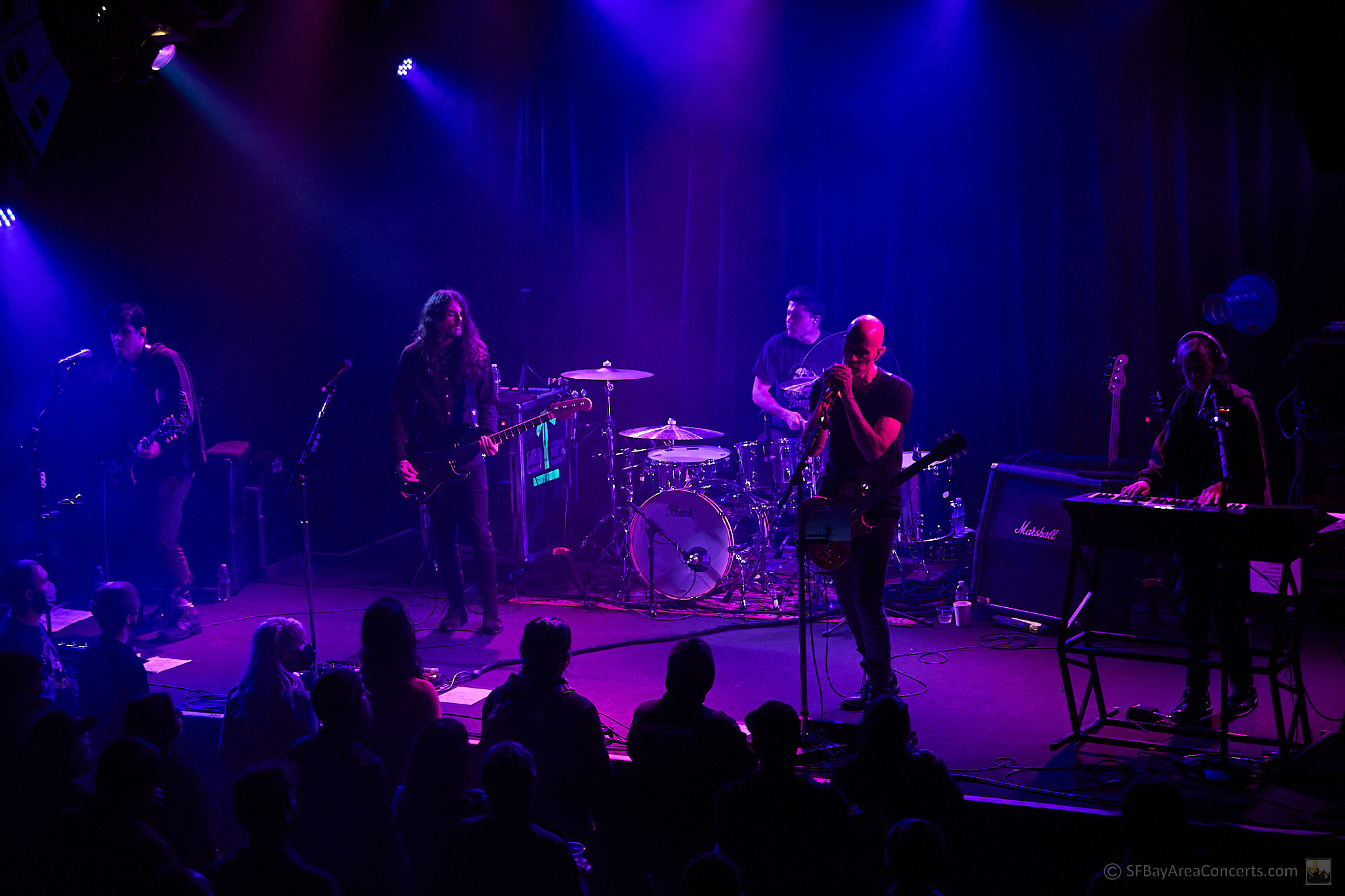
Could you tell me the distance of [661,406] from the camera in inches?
425

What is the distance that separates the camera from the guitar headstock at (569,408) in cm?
819

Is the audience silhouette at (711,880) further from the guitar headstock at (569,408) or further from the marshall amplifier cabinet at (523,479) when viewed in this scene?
the marshall amplifier cabinet at (523,479)

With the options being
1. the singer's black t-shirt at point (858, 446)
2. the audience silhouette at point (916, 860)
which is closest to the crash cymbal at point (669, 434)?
the singer's black t-shirt at point (858, 446)

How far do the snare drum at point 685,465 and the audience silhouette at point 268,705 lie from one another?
4078 millimetres

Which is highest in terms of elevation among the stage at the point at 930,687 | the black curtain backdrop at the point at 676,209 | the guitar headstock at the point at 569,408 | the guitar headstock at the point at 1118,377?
the black curtain backdrop at the point at 676,209

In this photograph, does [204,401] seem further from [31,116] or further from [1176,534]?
[1176,534]

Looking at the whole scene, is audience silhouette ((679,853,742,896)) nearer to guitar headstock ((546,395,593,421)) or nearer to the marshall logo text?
the marshall logo text

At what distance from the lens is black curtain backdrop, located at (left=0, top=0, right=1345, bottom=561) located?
8648 millimetres

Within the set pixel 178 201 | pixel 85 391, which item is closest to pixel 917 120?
pixel 178 201

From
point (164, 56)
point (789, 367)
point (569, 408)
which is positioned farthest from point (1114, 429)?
point (164, 56)

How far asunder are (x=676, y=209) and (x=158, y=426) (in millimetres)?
5177

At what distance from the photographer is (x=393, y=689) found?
4340mm

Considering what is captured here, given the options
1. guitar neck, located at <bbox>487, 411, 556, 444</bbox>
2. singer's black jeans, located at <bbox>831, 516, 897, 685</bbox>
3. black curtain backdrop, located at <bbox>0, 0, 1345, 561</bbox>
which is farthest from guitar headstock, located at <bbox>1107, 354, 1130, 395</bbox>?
guitar neck, located at <bbox>487, 411, 556, 444</bbox>

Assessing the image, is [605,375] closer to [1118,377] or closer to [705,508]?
[705,508]
